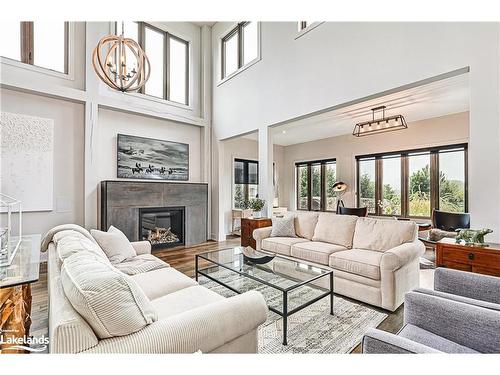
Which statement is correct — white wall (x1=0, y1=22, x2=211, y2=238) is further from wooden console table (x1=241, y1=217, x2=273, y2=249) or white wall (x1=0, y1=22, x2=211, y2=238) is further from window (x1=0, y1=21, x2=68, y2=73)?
wooden console table (x1=241, y1=217, x2=273, y2=249)

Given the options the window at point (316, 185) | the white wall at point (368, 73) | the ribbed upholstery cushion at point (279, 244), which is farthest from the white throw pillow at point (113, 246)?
the window at point (316, 185)

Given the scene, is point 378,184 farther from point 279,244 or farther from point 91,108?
point 91,108

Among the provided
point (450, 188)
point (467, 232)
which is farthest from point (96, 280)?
point (450, 188)

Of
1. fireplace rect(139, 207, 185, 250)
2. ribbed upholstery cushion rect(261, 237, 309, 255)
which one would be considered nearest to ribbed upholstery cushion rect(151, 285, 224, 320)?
ribbed upholstery cushion rect(261, 237, 309, 255)

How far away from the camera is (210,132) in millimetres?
6219

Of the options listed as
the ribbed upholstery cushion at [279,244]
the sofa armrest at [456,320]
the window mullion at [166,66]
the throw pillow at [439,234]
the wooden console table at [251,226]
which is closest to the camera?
the sofa armrest at [456,320]

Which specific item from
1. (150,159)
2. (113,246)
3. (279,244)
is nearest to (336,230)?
(279,244)

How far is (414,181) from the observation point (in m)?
5.91

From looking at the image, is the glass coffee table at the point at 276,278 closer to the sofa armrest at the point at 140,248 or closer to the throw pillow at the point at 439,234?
the sofa armrest at the point at 140,248

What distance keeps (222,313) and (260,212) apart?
3.79 m

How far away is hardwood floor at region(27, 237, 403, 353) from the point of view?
217 centimetres

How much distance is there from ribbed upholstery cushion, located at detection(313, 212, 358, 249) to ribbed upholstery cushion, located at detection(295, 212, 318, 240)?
0.39 ft

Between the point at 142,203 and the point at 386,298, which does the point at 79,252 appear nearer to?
the point at 386,298

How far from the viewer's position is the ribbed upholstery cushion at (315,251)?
10.1ft
